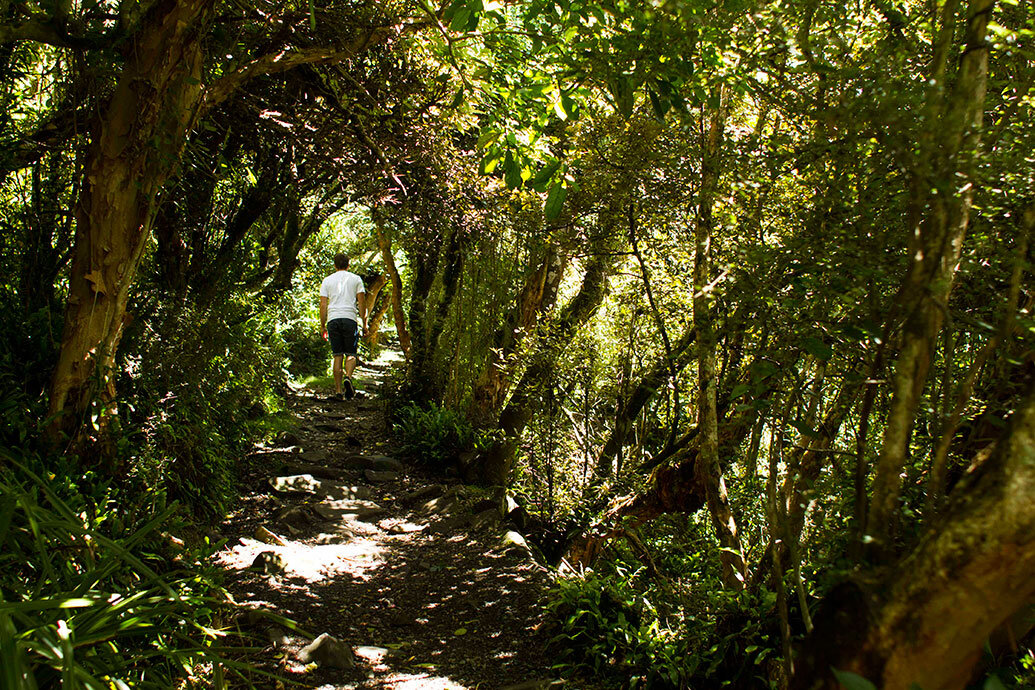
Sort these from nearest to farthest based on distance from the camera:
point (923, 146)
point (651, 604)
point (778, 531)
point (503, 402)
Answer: point (923, 146), point (778, 531), point (651, 604), point (503, 402)

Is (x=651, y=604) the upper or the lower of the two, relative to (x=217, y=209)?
lower

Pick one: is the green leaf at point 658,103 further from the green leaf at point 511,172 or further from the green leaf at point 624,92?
the green leaf at point 511,172

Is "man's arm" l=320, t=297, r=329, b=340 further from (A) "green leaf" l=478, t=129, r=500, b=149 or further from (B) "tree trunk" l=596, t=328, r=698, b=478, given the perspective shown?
(A) "green leaf" l=478, t=129, r=500, b=149

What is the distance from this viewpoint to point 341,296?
918 cm

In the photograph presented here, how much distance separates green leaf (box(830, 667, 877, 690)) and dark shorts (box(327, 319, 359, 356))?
849cm

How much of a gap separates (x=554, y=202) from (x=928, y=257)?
1.48 metres

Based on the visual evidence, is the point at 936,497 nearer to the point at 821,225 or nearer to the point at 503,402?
the point at 821,225

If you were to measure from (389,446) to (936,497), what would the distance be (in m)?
7.52

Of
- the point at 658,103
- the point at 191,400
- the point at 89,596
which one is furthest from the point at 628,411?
the point at 89,596

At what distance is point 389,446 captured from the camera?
881 cm

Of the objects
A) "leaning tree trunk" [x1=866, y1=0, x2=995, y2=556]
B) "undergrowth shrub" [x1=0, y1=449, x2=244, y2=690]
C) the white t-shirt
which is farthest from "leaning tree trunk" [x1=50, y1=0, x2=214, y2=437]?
the white t-shirt

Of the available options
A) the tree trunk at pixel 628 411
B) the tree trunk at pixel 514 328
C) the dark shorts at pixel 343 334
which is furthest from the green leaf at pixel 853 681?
the dark shorts at pixel 343 334

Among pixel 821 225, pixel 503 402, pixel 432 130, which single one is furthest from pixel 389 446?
pixel 821 225

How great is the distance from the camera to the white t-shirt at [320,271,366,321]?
9188mm
